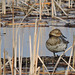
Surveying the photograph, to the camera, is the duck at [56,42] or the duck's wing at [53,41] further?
the duck's wing at [53,41]

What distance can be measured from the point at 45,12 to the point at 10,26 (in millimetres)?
1720

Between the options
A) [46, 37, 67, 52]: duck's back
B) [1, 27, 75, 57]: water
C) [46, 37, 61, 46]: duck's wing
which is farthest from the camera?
[46, 37, 61, 46]: duck's wing

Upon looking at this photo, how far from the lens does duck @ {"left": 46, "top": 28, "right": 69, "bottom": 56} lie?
6585 millimetres

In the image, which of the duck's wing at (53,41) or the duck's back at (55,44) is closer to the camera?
the duck's back at (55,44)

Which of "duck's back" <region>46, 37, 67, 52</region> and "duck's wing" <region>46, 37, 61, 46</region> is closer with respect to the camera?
"duck's back" <region>46, 37, 67, 52</region>

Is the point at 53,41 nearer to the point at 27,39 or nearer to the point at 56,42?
the point at 56,42

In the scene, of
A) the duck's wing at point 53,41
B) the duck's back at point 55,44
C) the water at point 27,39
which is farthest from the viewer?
the duck's wing at point 53,41

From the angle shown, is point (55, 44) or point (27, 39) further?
point (27, 39)

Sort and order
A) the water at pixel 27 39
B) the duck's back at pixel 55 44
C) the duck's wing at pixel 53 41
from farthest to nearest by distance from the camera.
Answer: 1. the duck's wing at pixel 53 41
2. the duck's back at pixel 55 44
3. the water at pixel 27 39

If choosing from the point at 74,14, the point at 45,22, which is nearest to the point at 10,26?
the point at 45,22

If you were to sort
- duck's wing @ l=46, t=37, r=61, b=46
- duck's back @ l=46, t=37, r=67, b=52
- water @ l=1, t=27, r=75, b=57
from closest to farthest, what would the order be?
water @ l=1, t=27, r=75, b=57 < duck's back @ l=46, t=37, r=67, b=52 < duck's wing @ l=46, t=37, r=61, b=46

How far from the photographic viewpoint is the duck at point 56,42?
658 centimetres

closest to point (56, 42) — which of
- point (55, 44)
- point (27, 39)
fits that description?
point (55, 44)

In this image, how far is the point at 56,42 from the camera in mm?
6965
